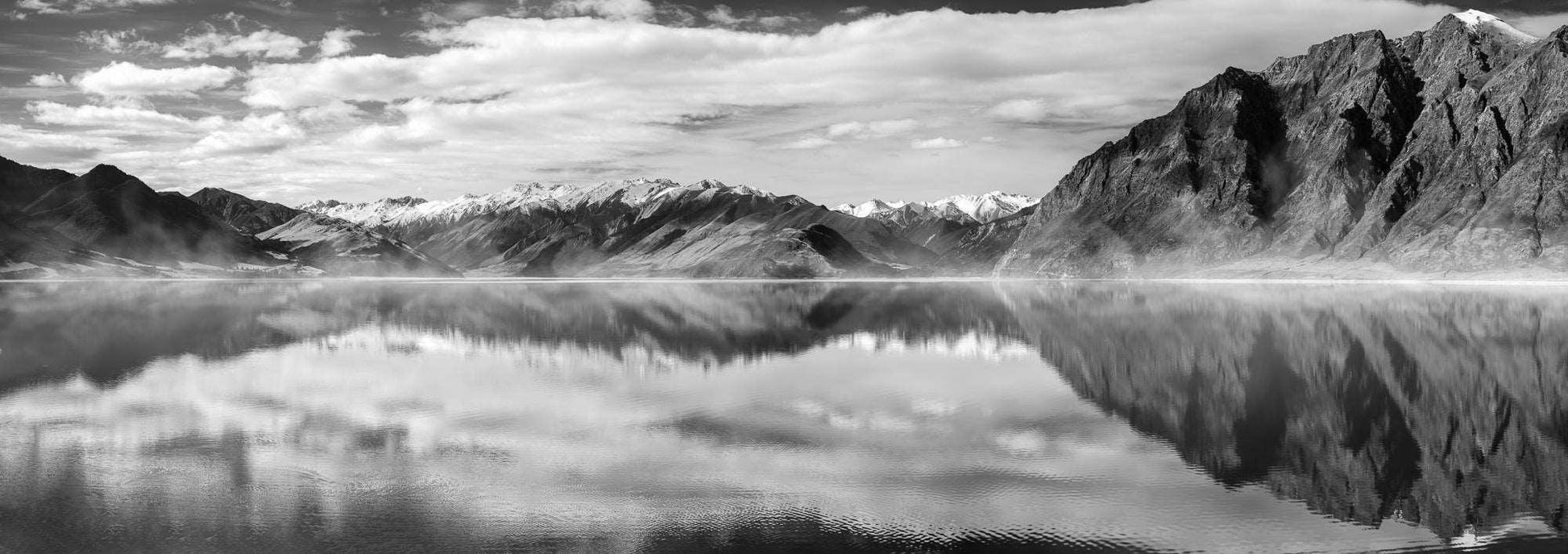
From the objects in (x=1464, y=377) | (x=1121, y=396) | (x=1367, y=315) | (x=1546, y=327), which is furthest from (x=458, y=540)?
(x=1367, y=315)

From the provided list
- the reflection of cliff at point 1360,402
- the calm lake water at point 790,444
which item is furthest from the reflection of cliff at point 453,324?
the reflection of cliff at point 1360,402

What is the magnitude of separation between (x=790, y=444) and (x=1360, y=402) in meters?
34.2

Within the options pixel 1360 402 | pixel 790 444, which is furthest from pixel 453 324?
pixel 1360 402

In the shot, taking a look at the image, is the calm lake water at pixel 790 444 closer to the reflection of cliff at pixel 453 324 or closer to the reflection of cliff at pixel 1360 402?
the reflection of cliff at pixel 1360 402

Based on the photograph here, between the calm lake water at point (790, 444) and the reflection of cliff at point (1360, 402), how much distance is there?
0.28 metres

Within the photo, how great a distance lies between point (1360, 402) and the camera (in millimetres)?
58156

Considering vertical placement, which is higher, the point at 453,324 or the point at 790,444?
the point at 790,444

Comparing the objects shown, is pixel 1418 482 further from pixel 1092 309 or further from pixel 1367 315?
pixel 1092 309

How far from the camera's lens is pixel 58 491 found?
3653cm

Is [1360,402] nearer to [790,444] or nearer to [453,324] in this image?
[790,444]

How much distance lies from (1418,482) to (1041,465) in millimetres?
13746

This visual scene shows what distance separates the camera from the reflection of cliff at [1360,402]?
3775 cm

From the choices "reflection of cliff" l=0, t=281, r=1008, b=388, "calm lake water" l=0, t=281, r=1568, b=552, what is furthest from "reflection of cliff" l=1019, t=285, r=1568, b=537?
"reflection of cliff" l=0, t=281, r=1008, b=388

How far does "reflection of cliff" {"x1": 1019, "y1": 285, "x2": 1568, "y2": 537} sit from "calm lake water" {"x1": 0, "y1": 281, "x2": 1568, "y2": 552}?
0.28 metres
